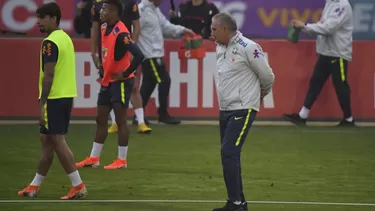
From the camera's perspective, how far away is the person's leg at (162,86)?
1842 cm

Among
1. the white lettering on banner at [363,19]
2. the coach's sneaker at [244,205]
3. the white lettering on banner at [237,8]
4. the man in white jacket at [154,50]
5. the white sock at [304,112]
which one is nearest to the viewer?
the coach's sneaker at [244,205]

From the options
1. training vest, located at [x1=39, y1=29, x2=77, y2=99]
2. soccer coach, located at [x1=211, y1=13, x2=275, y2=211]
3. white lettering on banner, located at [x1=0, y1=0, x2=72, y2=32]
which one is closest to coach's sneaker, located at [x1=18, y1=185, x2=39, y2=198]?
training vest, located at [x1=39, y1=29, x2=77, y2=99]

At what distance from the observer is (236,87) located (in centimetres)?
1076

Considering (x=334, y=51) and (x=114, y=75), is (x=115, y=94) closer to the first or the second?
(x=114, y=75)

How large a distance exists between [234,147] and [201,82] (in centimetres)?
855

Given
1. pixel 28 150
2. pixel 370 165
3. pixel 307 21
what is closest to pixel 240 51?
pixel 370 165

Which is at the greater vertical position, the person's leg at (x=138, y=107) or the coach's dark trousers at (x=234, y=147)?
the coach's dark trousers at (x=234, y=147)

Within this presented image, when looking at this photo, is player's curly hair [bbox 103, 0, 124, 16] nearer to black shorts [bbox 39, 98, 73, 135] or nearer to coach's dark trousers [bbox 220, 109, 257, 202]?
black shorts [bbox 39, 98, 73, 135]

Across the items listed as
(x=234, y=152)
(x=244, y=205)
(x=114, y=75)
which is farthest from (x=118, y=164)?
(x=234, y=152)

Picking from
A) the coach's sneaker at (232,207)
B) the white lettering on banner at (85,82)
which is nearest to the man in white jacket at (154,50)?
the white lettering on banner at (85,82)

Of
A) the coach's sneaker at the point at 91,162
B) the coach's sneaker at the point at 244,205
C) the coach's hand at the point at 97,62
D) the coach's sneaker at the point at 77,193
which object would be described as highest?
the coach's hand at the point at 97,62

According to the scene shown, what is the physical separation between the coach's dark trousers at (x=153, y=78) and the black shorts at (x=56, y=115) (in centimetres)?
696

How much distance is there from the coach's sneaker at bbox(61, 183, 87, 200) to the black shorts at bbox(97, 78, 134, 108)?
7.48ft

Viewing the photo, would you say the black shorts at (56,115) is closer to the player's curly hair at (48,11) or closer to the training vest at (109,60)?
the player's curly hair at (48,11)
